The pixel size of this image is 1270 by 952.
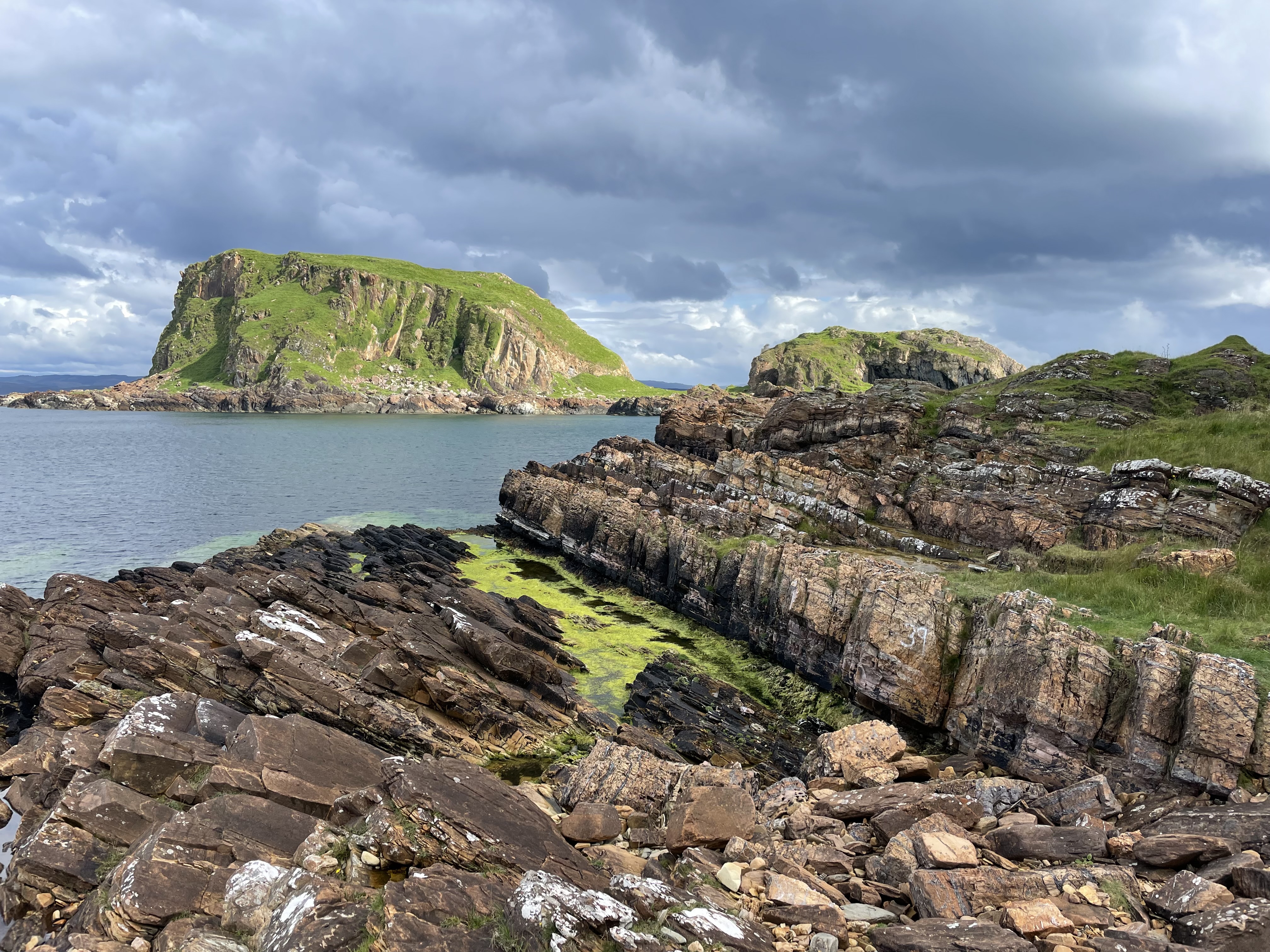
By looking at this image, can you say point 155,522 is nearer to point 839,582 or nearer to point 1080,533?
point 839,582

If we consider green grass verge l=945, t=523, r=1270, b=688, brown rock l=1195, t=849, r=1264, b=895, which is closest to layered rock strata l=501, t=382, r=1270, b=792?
green grass verge l=945, t=523, r=1270, b=688

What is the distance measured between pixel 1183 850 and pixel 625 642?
22379 mm

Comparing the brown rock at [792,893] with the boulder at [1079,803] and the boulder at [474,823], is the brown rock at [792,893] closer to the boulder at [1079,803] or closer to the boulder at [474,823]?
the boulder at [474,823]

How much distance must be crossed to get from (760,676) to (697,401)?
60786mm

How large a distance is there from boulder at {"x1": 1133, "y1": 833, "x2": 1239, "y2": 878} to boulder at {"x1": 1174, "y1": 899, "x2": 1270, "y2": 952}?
5.33 ft

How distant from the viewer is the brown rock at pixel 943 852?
991cm

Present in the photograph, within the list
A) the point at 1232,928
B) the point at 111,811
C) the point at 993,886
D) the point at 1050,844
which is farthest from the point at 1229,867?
the point at 111,811

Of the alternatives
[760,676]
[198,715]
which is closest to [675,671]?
[760,676]

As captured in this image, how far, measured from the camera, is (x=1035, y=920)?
8008mm

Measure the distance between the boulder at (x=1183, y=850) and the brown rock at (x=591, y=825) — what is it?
339 inches

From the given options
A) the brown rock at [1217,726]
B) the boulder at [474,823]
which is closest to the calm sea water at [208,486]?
the boulder at [474,823]

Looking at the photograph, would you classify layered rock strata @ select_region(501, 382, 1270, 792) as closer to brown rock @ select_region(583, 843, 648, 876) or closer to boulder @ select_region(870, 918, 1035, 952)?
boulder @ select_region(870, 918, 1035, 952)

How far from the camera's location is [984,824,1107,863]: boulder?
34.6 ft

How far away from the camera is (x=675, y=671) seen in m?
26.3
